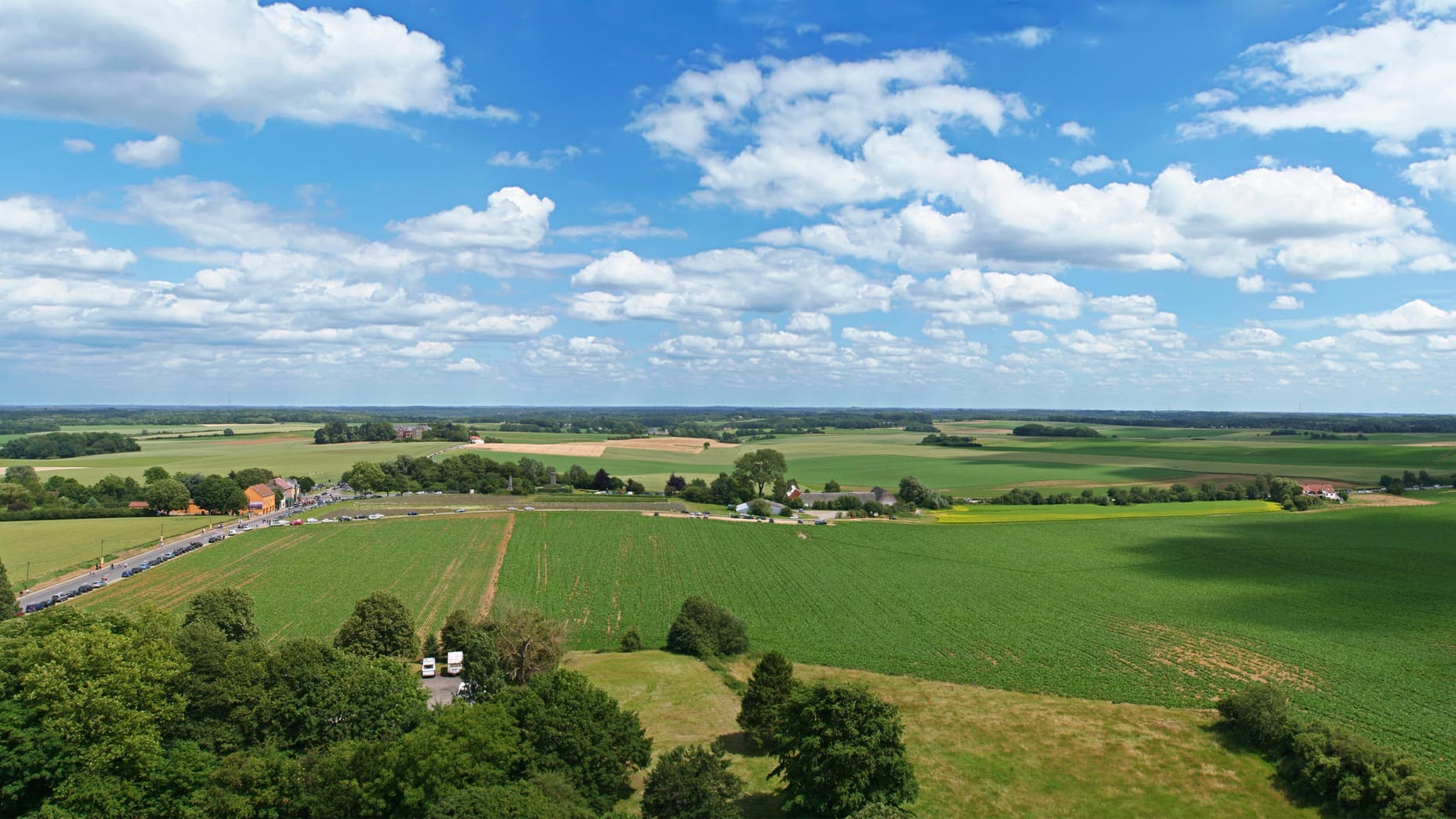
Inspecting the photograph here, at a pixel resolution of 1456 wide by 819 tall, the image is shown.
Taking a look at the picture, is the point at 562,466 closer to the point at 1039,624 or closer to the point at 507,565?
the point at 507,565

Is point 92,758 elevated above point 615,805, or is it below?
above

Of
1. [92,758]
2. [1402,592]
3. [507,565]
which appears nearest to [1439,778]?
[1402,592]

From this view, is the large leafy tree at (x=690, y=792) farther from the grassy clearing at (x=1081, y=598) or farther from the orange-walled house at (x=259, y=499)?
the orange-walled house at (x=259, y=499)

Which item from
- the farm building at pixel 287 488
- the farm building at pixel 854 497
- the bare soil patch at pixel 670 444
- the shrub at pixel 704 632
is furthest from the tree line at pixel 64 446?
the shrub at pixel 704 632

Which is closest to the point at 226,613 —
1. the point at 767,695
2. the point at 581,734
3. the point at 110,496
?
the point at 581,734

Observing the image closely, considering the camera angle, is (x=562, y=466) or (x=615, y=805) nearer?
(x=615, y=805)

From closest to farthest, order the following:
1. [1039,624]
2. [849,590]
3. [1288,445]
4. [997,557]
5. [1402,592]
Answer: [1039,624], [1402,592], [849,590], [997,557], [1288,445]

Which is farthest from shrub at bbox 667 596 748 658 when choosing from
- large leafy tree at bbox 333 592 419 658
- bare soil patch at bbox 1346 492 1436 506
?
bare soil patch at bbox 1346 492 1436 506
